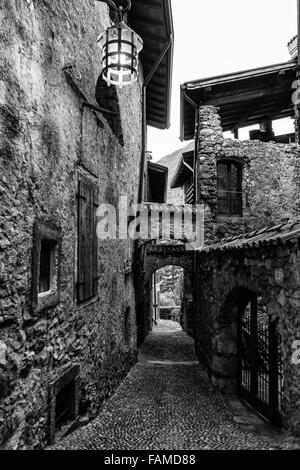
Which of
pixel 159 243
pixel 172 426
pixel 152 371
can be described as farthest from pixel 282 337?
pixel 159 243

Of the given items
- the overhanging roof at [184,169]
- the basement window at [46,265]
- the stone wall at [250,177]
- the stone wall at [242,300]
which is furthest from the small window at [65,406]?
the overhanging roof at [184,169]

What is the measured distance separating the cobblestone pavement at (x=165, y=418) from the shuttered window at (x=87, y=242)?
1.71 metres

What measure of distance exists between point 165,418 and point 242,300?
2.56 metres

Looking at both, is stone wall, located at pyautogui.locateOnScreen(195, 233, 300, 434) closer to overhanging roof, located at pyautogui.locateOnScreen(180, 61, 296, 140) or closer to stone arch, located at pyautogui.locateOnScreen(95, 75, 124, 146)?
stone arch, located at pyautogui.locateOnScreen(95, 75, 124, 146)

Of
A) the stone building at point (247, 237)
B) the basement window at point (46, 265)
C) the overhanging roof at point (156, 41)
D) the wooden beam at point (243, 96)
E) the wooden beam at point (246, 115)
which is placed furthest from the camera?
the wooden beam at point (246, 115)

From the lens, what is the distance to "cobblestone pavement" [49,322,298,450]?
Result: 3875 millimetres

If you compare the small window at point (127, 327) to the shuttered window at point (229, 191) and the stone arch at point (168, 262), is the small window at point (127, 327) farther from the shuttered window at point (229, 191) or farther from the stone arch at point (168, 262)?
the shuttered window at point (229, 191)

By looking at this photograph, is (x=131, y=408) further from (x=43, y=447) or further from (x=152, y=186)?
(x=152, y=186)

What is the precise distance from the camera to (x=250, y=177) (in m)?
9.88

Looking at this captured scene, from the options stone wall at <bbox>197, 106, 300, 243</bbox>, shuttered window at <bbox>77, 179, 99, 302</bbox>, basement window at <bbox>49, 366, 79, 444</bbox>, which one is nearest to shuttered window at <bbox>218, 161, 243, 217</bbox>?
stone wall at <bbox>197, 106, 300, 243</bbox>

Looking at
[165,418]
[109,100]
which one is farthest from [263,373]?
[109,100]

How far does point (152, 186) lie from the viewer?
16.5m

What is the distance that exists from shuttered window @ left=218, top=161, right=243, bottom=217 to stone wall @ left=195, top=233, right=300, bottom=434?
2103mm

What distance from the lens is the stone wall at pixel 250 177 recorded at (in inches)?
383
